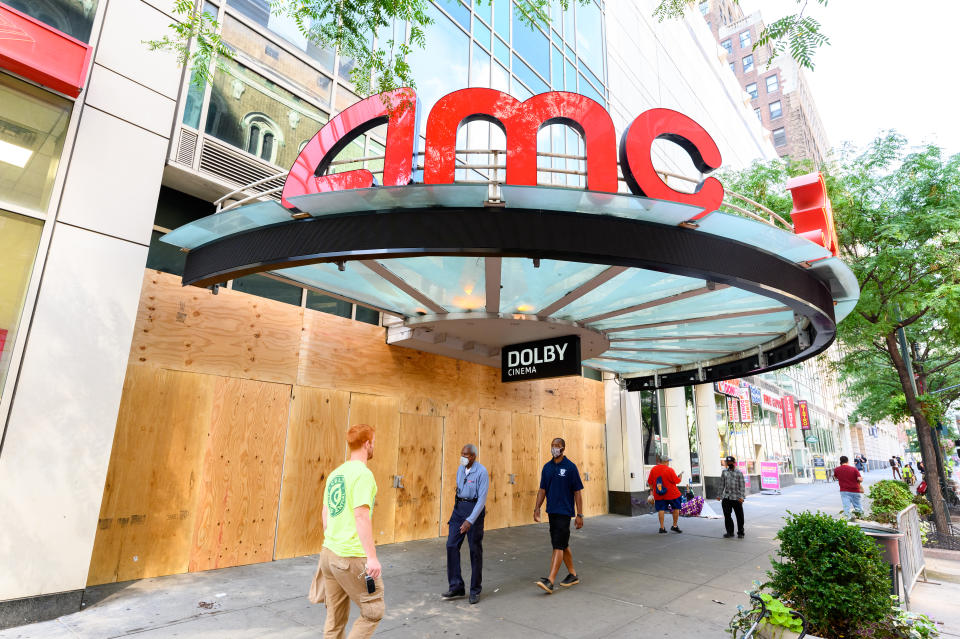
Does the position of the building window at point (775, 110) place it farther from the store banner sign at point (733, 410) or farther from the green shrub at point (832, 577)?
the green shrub at point (832, 577)

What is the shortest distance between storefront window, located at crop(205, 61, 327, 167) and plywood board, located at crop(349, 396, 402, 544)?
464cm

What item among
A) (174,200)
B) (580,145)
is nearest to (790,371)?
(580,145)

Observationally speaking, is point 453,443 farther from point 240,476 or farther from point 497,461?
point 240,476

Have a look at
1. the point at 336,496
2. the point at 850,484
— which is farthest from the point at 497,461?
the point at 850,484

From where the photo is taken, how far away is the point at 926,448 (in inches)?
497

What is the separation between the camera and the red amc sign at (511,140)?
17.7ft

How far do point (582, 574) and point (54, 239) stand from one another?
815cm

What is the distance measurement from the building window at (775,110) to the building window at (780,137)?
2.00 metres

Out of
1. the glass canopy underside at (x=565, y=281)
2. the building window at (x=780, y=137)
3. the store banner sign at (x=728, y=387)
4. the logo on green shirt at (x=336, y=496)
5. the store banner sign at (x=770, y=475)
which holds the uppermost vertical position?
the building window at (x=780, y=137)

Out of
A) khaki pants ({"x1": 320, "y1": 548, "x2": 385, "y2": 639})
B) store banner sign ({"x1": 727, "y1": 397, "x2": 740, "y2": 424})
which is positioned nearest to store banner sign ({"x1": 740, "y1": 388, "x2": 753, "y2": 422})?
store banner sign ({"x1": 727, "y1": 397, "x2": 740, "y2": 424})

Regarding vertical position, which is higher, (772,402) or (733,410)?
(772,402)

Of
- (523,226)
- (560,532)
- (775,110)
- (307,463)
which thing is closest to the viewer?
(523,226)

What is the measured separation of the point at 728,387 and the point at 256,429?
20892 millimetres

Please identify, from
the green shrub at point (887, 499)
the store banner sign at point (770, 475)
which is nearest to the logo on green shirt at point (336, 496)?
the green shrub at point (887, 499)
